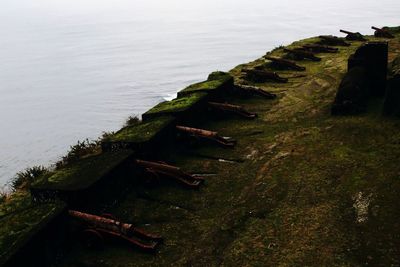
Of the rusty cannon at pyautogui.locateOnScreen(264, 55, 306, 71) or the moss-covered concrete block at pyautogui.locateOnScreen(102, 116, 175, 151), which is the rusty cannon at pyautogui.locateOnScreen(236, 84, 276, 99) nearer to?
the moss-covered concrete block at pyautogui.locateOnScreen(102, 116, 175, 151)

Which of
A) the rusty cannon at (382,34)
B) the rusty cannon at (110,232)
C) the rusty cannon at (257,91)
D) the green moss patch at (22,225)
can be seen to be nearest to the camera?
the green moss patch at (22,225)

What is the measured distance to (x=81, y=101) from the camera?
62719 millimetres

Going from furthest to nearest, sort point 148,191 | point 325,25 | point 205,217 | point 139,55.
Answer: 1. point 325,25
2. point 139,55
3. point 148,191
4. point 205,217

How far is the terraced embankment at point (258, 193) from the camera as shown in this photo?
4.48 metres

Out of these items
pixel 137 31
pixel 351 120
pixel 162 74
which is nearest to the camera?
pixel 351 120

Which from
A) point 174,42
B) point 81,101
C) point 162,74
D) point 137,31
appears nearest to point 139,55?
point 174,42

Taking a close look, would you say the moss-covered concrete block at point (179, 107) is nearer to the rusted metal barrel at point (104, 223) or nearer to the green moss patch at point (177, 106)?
the green moss patch at point (177, 106)

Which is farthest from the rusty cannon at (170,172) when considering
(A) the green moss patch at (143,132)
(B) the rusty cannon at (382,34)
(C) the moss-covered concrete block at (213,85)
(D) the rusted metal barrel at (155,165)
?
(B) the rusty cannon at (382,34)

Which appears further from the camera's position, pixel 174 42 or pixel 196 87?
pixel 174 42

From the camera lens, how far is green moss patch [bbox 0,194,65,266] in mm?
4066

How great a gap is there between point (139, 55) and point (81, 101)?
40852mm

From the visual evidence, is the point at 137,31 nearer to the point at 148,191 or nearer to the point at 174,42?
the point at 174,42

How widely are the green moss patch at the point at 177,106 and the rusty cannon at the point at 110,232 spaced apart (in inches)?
129

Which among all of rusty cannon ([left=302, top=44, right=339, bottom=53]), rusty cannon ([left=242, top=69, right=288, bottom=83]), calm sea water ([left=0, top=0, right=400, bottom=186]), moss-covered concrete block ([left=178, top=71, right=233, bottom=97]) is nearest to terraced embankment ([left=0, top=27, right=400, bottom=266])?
moss-covered concrete block ([left=178, top=71, right=233, bottom=97])
